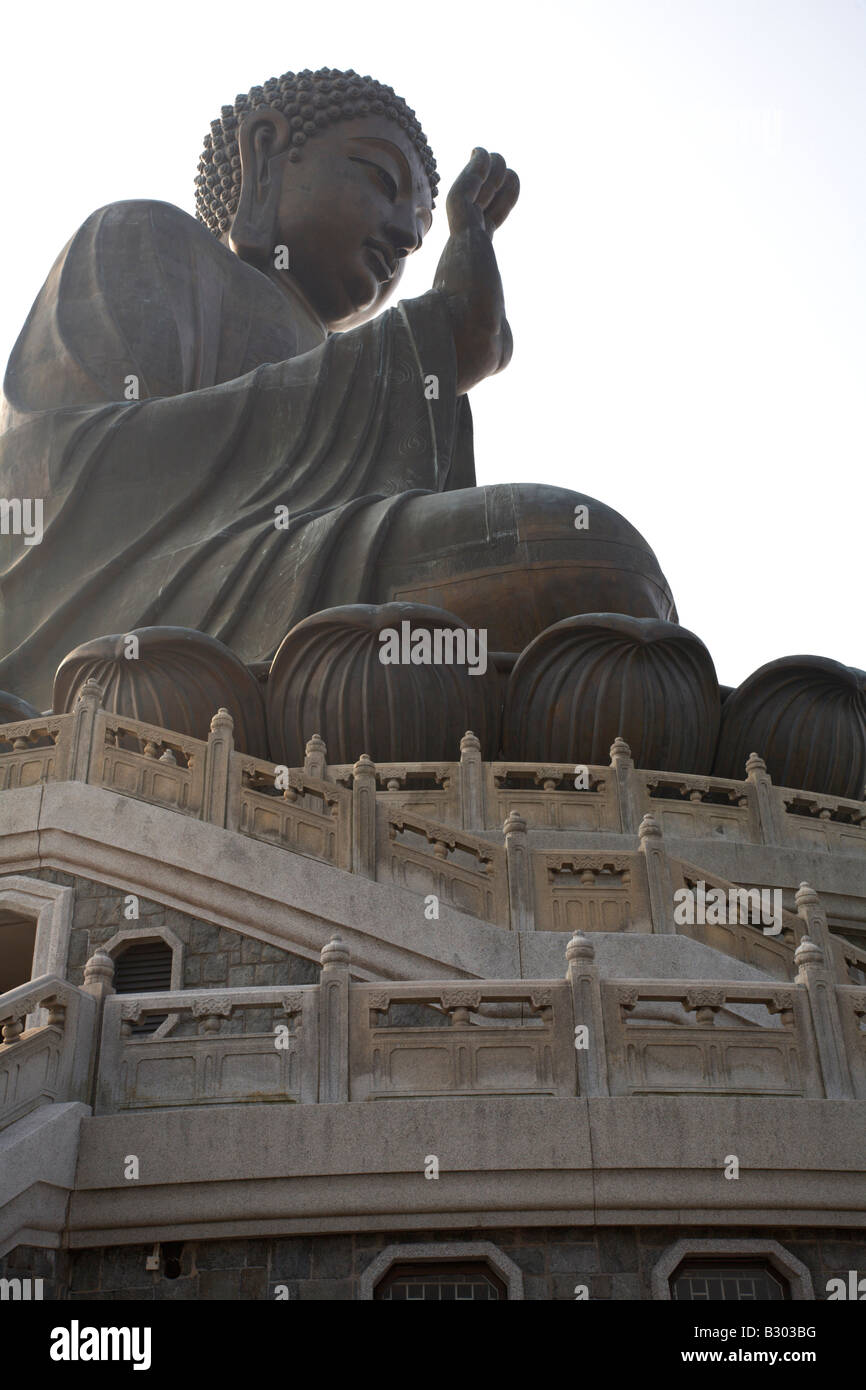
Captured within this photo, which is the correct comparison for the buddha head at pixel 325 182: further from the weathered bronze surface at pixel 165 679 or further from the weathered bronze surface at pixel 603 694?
the weathered bronze surface at pixel 603 694

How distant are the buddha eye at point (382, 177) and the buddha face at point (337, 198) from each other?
1 cm

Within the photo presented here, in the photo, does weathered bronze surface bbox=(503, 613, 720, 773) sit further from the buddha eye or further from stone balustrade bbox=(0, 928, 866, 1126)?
the buddha eye

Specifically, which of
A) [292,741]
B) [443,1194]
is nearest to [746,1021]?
[443,1194]

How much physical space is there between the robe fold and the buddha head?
206cm

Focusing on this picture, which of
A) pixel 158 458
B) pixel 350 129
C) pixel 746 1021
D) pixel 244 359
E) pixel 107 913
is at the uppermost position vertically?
pixel 350 129

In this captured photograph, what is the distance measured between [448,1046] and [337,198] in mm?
13611

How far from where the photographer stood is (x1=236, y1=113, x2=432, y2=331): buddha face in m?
17.5

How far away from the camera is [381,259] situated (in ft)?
59.3

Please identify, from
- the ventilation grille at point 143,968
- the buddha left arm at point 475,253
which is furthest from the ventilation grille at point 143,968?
the buddha left arm at point 475,253

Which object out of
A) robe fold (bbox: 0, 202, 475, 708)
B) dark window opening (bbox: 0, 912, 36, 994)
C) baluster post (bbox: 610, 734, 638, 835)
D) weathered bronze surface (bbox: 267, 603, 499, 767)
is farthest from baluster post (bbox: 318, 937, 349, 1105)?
robe fold (bbox: 0, 202, 475, 708)

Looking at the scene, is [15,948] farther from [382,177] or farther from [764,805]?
[382,177]
